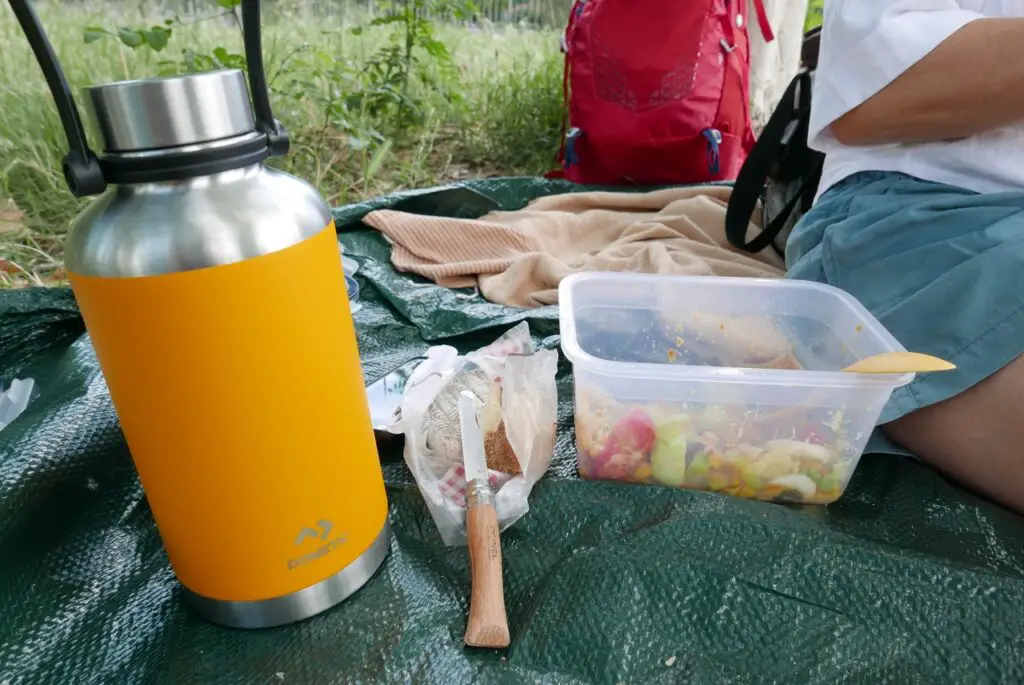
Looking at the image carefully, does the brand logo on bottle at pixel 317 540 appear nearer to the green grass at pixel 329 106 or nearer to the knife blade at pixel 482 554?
the knife blade at pixel 482 554

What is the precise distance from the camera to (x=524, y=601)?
26.3 inches

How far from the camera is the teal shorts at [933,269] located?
74 cm

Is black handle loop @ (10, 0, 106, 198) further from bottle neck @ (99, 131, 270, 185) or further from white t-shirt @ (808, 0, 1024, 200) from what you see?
white t-shirt @ (808, 0, 1024, 200)

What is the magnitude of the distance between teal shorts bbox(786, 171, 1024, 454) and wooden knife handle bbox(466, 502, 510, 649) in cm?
50

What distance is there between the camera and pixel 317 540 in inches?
23.5

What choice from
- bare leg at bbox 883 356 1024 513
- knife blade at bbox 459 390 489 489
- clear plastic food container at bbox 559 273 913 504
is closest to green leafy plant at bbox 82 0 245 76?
knife blade at bbox 459 390 489 489

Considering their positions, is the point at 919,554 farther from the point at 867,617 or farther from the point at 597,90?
the point at 597,90

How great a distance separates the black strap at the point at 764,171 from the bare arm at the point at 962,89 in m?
0.48

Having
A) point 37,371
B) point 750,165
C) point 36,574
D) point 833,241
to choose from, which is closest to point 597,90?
point 750,165

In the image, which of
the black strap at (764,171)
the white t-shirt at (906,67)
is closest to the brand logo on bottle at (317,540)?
the white t-shirt at (906,67)

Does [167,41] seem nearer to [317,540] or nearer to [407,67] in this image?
[407,67]

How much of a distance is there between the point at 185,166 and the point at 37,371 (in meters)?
0.75

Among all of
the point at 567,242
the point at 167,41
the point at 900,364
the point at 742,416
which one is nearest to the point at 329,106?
the point at 167,41

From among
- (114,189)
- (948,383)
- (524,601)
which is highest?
(114,189)
